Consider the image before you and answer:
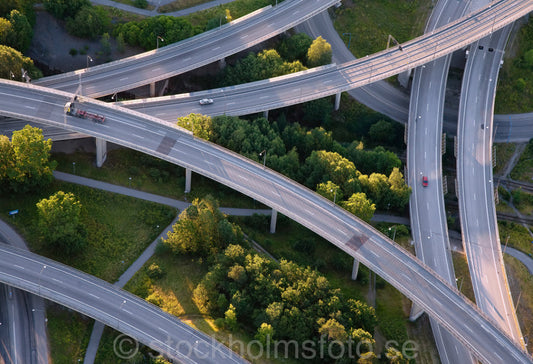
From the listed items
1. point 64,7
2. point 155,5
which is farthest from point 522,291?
point 64,7

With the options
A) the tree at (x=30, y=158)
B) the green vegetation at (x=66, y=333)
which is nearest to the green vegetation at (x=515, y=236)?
the green vegetation at (x=66, y=333)

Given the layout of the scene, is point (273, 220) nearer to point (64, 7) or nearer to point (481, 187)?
point (481, 187)

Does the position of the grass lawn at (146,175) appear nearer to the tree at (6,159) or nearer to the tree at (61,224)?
the tree at (6,159)

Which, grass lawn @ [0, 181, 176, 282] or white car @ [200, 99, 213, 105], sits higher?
white car @ [200, 99, 213, 105]

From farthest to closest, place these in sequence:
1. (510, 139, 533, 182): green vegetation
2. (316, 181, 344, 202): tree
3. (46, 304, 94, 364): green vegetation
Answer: (510, 139, 533, 182): green vegetation → (316, 181, 344, 202): tree → (46, 304, 94, 364): green vegetation

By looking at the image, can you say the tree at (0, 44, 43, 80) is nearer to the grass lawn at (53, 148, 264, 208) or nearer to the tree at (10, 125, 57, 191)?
the tree at (10, 125, 57, 191)

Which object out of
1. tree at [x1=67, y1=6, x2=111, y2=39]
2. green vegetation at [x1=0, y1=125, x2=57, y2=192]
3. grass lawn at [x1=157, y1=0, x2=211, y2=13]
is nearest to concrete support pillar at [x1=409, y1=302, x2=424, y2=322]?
green vegetation at [x1=0, y1=125, x2=57, y2=192]

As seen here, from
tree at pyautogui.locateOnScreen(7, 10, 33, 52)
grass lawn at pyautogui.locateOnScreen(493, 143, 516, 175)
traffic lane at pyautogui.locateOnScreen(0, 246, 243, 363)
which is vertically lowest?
traffic lane at pyautogui.locateOnScreen(0, 246, 243, 363)
